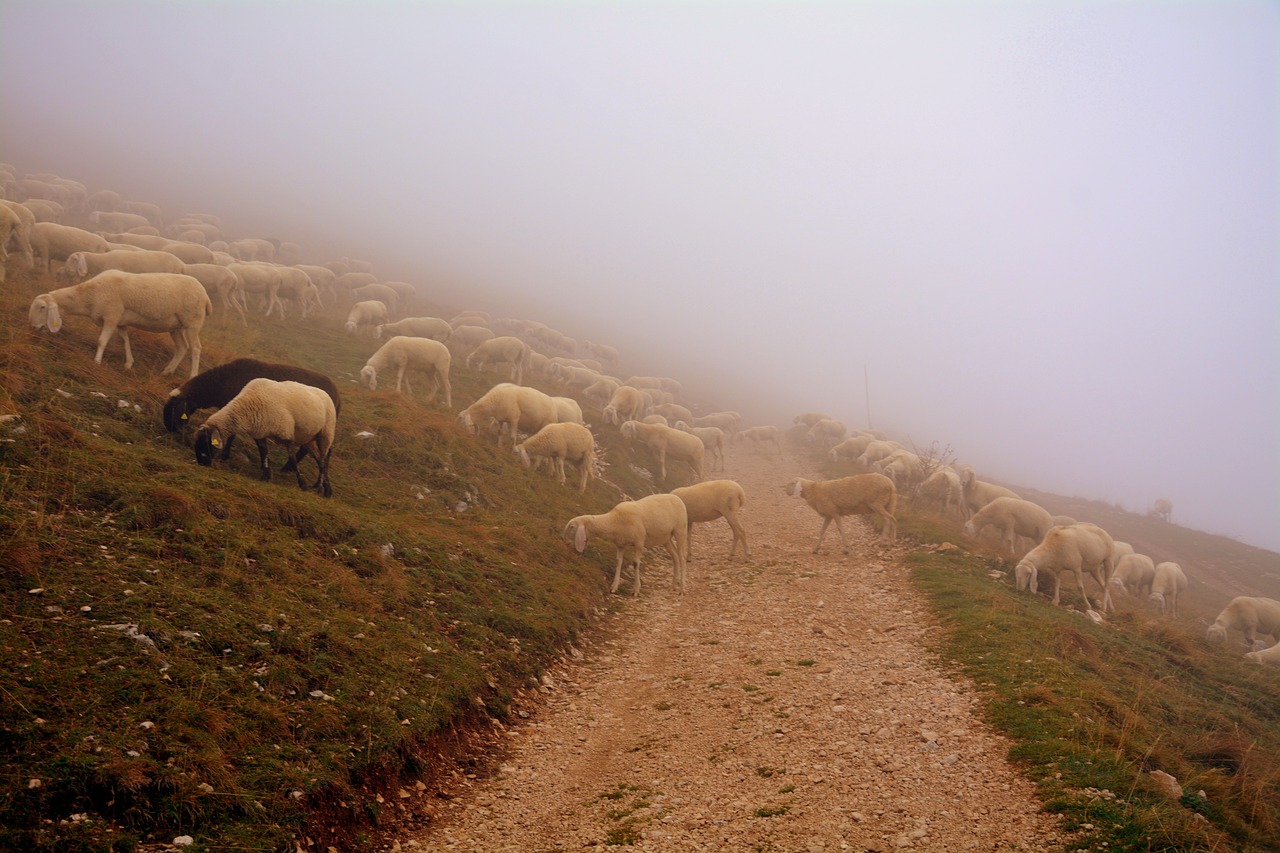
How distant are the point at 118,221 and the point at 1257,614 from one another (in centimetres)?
5653

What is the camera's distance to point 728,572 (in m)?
19.3

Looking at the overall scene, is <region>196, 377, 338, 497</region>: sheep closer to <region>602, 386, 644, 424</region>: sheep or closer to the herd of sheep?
the herd of sheep

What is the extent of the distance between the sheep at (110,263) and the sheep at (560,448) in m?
11.7

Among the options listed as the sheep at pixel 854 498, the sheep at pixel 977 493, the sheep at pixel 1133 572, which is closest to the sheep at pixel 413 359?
the sheep at pixel 854 498

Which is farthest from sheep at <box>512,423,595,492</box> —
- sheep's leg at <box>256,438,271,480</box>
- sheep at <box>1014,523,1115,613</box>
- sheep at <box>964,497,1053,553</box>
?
sheep at <box>964,497,1053,553</box>

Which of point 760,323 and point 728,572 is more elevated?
point 760,323

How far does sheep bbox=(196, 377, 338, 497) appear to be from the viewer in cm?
1308

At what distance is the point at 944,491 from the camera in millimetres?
28375

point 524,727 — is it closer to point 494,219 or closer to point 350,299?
point 350,299

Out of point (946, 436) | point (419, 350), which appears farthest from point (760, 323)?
point (419, 350)

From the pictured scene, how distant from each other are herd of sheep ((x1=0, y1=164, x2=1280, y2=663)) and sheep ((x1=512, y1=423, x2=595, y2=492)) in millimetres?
50

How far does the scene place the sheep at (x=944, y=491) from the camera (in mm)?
28141

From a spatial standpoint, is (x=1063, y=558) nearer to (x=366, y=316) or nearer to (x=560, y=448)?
(x=560, y=448)

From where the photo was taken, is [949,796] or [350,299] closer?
[949,796]
